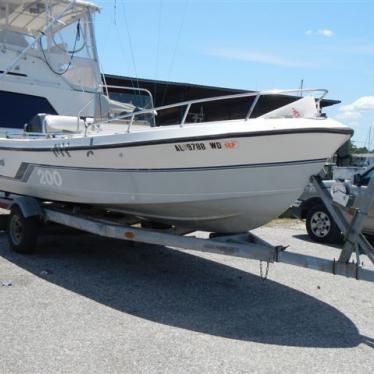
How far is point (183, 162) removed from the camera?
520cm

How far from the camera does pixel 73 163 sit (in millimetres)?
6262

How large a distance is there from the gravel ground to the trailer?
1.47 ft

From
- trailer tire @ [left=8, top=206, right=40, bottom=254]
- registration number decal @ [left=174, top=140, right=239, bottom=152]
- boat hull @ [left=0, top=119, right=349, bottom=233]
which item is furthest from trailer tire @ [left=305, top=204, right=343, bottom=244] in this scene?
trailer tire @ [left=8, top=206, right=40, bottom=254]

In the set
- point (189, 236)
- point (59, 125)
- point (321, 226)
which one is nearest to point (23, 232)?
point (59, 125)

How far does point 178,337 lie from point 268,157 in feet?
5.74

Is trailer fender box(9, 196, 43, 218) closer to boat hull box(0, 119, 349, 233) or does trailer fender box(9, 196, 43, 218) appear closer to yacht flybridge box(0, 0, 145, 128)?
boat hull box(0, 119, 349, 233)

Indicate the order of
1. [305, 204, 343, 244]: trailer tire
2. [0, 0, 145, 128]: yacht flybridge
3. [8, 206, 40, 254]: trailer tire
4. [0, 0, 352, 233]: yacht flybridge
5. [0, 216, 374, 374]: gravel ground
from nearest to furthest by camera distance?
[0, 216, 374, 374]: gravel ground, [0, 0, 352, 233]: yacht flybridge, [8, 206, 40, 254]: trailer tire, [0, 0, 145, 128]: yacht flybridge, [305, 204, 343, 244]: trailer tire

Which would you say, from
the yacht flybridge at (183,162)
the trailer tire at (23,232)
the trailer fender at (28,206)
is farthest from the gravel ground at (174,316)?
the yacht flybridge at (183,162)

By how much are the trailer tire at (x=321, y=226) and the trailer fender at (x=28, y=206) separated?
4.56 metres

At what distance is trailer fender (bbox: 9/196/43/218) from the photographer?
6.96 metres

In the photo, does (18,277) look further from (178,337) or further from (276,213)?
(276,213)

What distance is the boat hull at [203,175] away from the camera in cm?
479

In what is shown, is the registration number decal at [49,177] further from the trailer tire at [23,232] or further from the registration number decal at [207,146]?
the registration number decal at [207,146]

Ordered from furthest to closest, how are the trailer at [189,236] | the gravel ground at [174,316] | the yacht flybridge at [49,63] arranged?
the yacht flybridge at [49,63]
the trailer at [189,236]
the gravel ground at [174,316]
